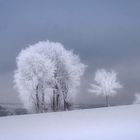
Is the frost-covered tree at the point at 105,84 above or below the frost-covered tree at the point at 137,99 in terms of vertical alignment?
above

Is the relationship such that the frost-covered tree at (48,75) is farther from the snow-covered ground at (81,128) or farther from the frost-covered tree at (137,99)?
the frost-covered tree at (137,99)

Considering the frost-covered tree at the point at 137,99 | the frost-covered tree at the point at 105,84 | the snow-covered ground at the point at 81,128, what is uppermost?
the frost-covered tree at the point at 105,84

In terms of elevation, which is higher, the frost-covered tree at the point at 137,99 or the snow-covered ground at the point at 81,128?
the frost-covered tree at the point at 137,99

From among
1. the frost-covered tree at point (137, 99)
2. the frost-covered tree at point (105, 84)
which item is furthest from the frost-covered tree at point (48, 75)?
the frost-covered tree at point (137, 99)

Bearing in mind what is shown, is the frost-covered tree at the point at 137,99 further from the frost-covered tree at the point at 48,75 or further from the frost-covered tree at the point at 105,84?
the frost-covered tree at the point at 48,75

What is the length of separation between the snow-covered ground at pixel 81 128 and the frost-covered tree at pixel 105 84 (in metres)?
0.15

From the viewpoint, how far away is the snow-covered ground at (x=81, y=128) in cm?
204

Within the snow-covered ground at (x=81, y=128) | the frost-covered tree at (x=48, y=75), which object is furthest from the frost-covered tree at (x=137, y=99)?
the frost-covered tree at (x=48, y=75)

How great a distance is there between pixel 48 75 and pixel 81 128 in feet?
1.33

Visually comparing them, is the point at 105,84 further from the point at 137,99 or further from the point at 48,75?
the point at 48,75

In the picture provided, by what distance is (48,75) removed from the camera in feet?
6.52

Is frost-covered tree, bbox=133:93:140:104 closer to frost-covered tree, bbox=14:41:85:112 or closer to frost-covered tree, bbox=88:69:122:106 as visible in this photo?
frost-covered tree, bbox=88:69:122:106

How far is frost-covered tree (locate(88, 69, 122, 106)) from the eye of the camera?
197cm

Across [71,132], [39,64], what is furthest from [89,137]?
[39,64]
